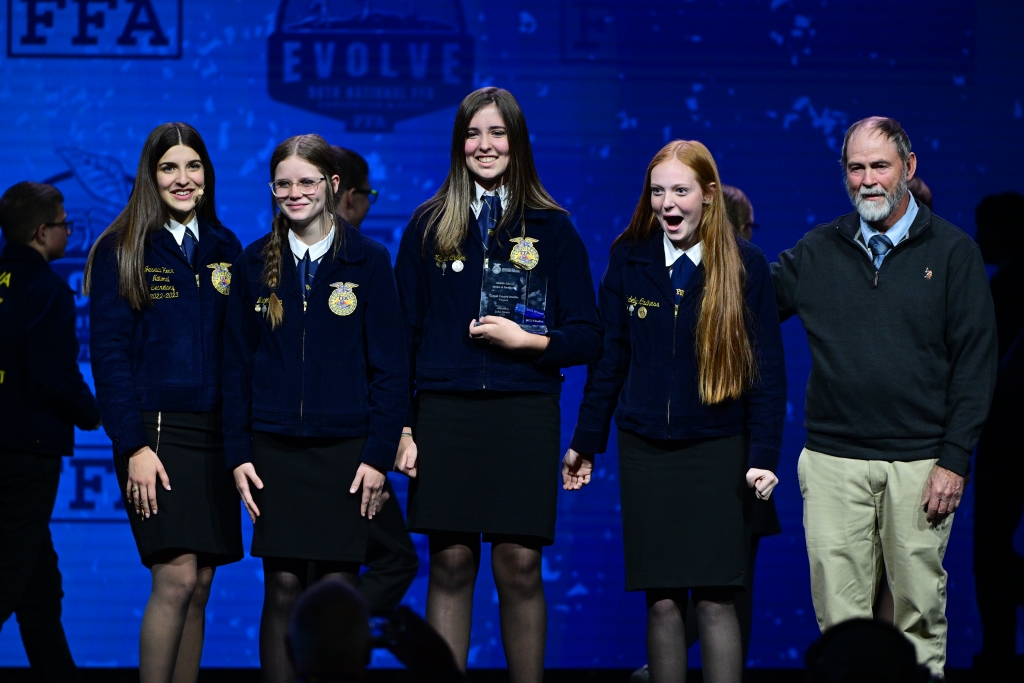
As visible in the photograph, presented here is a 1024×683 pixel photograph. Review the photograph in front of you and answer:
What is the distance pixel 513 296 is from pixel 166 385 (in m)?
0.99

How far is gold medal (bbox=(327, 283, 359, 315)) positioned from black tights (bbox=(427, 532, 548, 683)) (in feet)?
2.10

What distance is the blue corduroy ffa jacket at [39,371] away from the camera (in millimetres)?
4035

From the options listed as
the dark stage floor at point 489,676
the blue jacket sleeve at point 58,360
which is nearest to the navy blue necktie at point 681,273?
the blue jacket sleeve at point 58,360

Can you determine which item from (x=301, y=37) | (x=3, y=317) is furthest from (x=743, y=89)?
(x=3, y=317)

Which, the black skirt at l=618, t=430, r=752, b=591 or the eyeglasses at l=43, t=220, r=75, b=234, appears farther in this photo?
the eyeglasses at l=43, t=220, r=75, b=234

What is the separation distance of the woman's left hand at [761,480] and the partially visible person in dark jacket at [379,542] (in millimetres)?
1587

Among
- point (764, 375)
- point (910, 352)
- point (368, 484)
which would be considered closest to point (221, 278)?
point (368, 484)

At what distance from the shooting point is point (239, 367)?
319cm

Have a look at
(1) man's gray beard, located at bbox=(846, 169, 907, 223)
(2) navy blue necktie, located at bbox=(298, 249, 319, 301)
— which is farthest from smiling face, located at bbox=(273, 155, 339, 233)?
(1) man's gray beard, located at bbox=(846, 169, 907, 223)

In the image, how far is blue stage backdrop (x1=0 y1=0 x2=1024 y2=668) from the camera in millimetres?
4875

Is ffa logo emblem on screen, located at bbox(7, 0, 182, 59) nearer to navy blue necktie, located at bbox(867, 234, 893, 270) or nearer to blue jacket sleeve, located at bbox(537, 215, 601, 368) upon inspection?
blue jacket sleeve, located at bbox(537, 215, 601, 368)

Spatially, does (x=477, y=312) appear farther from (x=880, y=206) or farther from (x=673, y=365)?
(x=880, y=206)

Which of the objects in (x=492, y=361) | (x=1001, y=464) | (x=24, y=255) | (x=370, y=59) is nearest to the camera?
(x=492, y=361)

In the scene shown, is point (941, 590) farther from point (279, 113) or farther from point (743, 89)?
point (279, 113)
